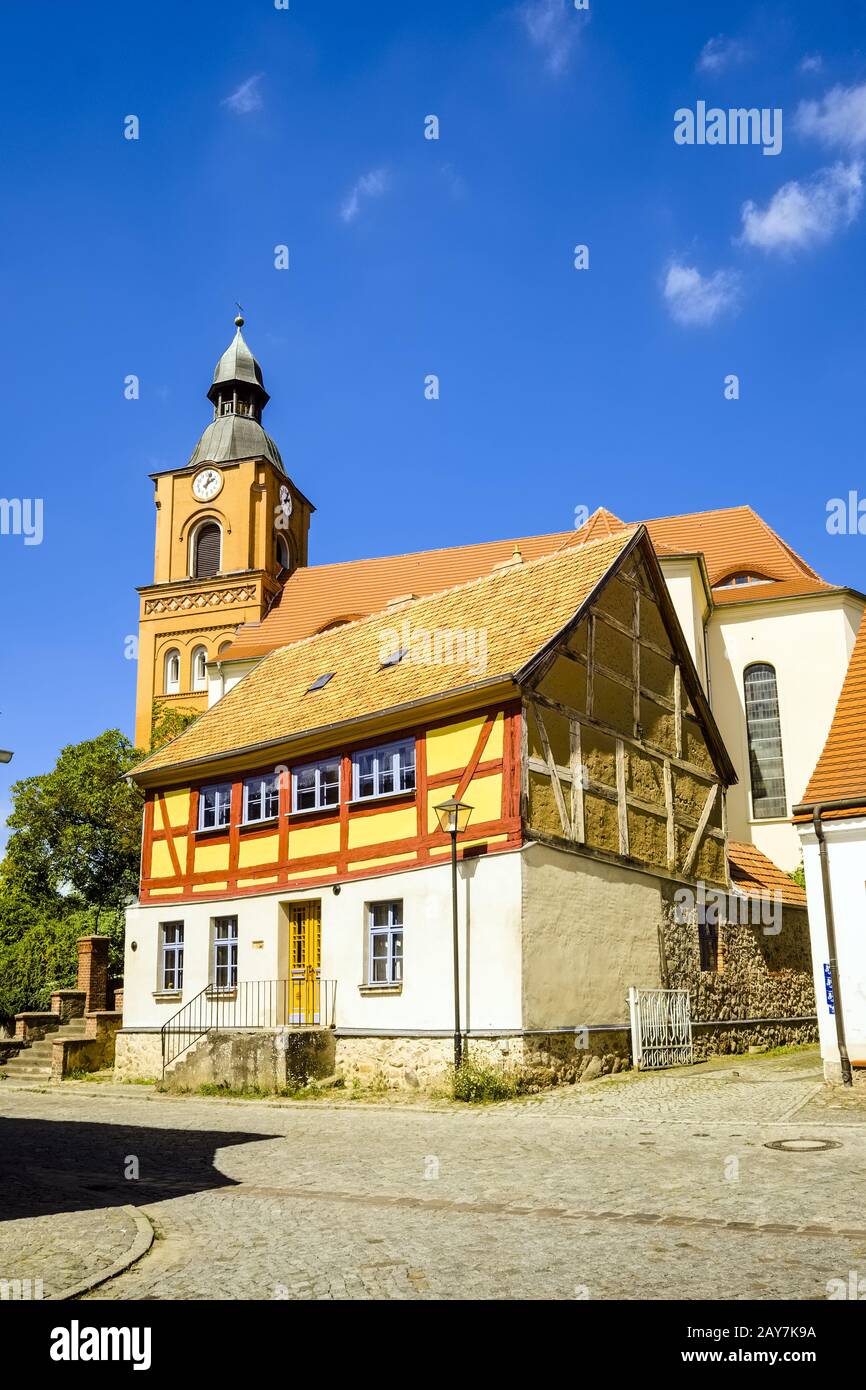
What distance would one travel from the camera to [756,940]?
23250 mm

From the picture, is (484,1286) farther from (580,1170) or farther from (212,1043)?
(212,1043)

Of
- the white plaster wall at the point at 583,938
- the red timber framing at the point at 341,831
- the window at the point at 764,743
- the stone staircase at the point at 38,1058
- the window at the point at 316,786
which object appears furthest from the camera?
the window at the point at 764,743

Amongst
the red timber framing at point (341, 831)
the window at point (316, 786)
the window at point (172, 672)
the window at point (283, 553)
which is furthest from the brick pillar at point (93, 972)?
the window at point (283, 553)

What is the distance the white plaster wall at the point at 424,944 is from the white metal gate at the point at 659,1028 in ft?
9.84

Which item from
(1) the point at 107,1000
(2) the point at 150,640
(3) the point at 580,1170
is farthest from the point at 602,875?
(2) the point at 150,640

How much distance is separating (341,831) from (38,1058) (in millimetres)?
9561

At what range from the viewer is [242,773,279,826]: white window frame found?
2146cm

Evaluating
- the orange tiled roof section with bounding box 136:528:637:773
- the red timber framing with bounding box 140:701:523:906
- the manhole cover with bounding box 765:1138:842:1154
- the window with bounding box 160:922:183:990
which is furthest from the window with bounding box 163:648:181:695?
the manhole cover with bounding box 765:1138:842:1154

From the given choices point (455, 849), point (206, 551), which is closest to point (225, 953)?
point (455, 849)

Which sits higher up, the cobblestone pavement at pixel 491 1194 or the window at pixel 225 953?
the window at pixel 225 953

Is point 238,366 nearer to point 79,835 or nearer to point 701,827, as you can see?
point 79,835

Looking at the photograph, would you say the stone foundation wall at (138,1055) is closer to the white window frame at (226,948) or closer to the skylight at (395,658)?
the white window frame at (226,948)

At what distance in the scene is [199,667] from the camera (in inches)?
1908

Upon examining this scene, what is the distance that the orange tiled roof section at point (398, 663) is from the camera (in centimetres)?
1945
